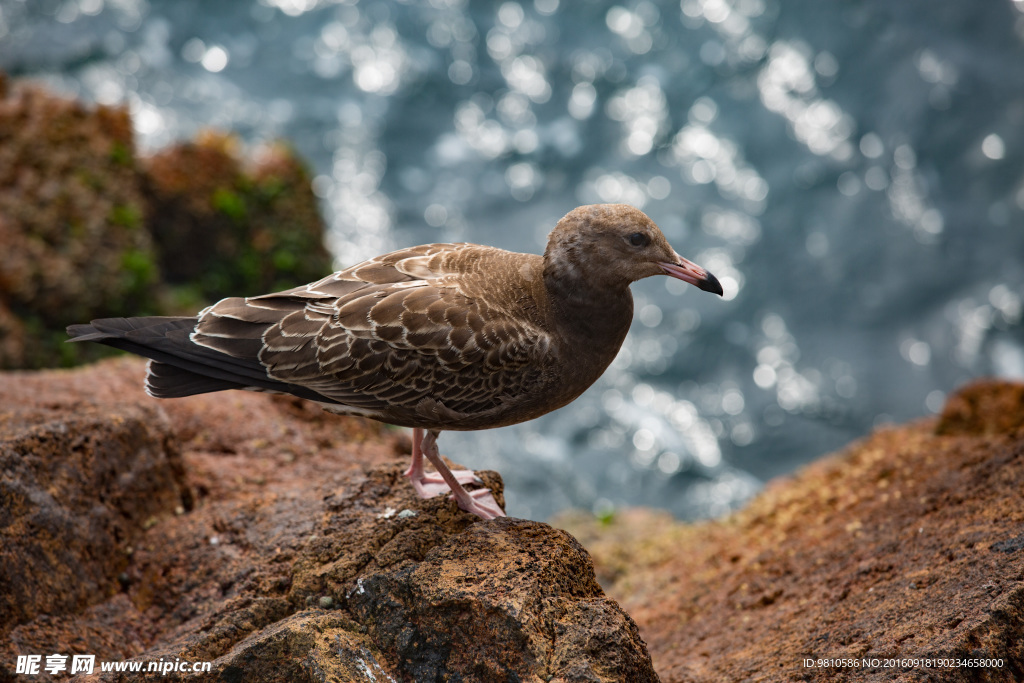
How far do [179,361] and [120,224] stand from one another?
601 centimetres

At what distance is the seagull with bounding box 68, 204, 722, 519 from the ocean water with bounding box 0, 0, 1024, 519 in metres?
6.78

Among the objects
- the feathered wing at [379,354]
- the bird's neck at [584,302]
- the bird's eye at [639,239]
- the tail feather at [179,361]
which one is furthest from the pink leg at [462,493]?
the bird's eye at [639,239]

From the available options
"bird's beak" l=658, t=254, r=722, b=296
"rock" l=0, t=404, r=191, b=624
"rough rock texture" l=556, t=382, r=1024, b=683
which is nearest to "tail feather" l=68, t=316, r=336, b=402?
"rock" l=0, t=404, r=191, b=624

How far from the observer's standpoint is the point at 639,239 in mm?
5008

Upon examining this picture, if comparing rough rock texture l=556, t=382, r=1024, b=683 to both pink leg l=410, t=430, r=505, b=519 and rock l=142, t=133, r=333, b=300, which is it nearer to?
pink leg l=410, t=430, r=505, b=519

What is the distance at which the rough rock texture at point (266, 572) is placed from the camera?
4.04 metres

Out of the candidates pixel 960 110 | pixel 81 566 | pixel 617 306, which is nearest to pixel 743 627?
pixel 617 306

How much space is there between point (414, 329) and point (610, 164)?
10.8 metres

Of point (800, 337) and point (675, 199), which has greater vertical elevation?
point (675, 199)

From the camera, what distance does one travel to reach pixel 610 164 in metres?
14.9

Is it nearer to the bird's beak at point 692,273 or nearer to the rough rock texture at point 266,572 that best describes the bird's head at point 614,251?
the bird's beak at point 692,273

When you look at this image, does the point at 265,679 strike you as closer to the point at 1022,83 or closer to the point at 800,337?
the point at 800,337

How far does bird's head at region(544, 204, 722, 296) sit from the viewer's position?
197 inches

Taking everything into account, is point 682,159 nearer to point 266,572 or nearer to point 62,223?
point 62,223
